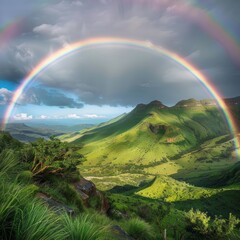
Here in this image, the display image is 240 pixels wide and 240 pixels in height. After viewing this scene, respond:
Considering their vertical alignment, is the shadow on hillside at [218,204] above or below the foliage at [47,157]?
below

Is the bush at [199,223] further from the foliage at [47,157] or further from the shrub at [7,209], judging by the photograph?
the shrub at [7,209]

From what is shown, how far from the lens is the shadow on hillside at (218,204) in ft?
471

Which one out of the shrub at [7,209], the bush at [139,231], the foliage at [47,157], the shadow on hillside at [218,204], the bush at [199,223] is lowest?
the shadow on hillside at [218,204]

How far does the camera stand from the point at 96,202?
32.2 meters

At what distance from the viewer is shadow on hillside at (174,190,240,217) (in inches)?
5655

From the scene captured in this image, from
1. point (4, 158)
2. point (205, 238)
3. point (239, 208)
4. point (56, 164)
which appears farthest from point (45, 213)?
point (239, 208)

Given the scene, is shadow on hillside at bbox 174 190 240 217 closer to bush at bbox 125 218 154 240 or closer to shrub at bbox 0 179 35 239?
bush at bbox 125 218 154 240

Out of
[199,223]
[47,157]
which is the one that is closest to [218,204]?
[199,223]

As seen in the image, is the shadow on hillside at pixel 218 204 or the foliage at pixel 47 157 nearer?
the foliage at pixel 47 157

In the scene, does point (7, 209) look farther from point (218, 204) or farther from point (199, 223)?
point (218, 204)

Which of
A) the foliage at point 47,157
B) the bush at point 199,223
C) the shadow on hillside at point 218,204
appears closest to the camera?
the foliage at point 47,157

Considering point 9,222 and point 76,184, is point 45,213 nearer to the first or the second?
point 9,222

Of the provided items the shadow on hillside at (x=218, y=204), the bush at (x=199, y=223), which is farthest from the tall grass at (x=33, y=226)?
the shadow on hillside at (x=218, y=204)

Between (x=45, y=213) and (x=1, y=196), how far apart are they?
35.4 inches
